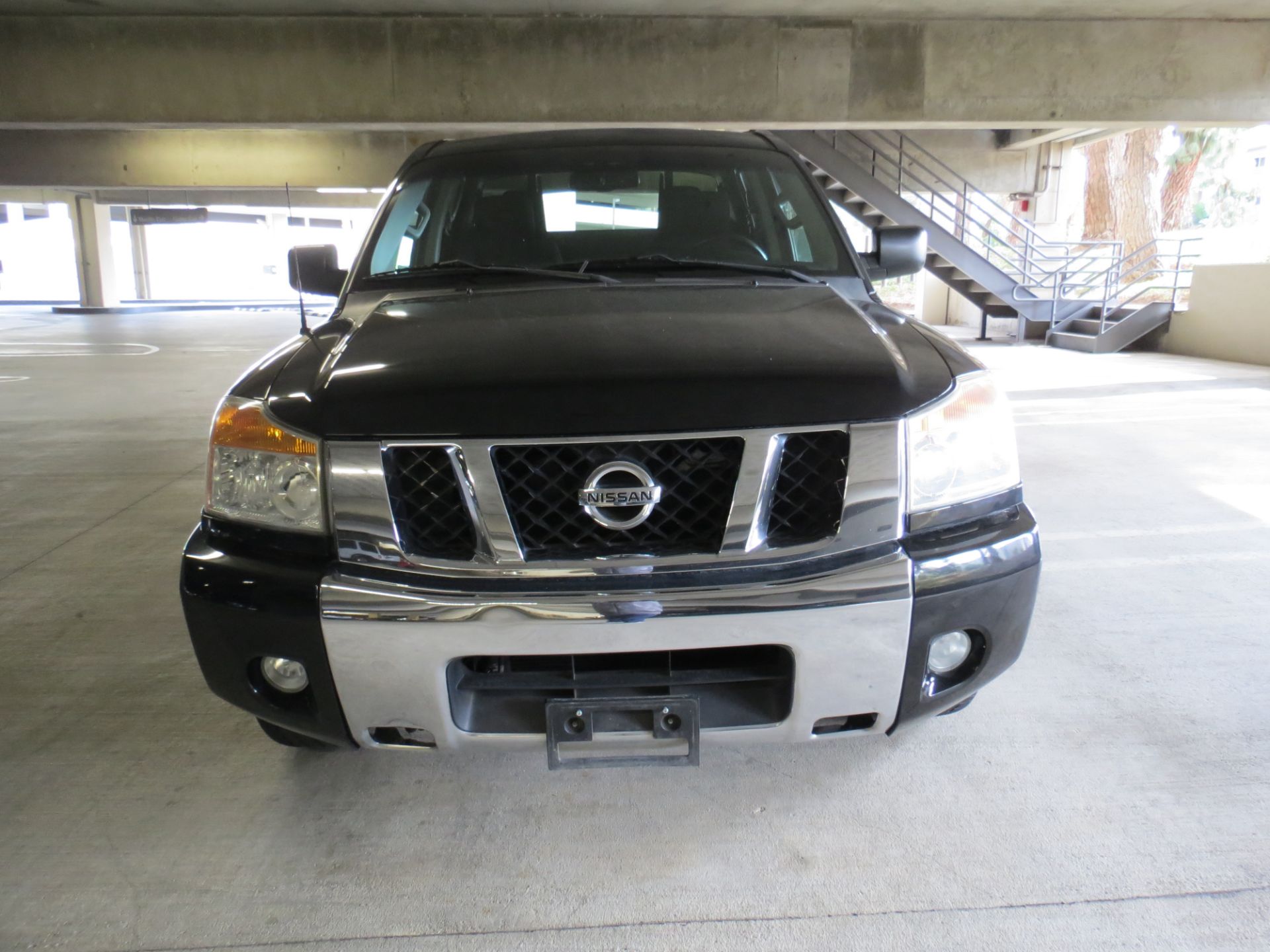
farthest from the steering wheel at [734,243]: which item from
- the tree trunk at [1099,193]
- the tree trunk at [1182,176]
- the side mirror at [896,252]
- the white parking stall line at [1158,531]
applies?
the tree trunk at [1182,176]

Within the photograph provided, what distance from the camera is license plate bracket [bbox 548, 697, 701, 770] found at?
1610 millimetres

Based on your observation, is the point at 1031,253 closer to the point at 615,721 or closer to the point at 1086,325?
the point at 1086,325

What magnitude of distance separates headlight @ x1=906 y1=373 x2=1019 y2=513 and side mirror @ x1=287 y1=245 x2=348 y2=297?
1.79 m

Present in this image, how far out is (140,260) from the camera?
37.7 m

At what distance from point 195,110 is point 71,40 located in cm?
130

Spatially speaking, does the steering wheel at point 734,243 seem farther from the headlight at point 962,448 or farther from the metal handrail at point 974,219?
the metal handrail at point 974,219

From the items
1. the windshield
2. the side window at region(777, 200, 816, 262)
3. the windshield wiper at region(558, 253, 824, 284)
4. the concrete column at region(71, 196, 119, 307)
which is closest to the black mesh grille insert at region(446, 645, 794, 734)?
the windshield wiper at region(558, 253, 824, 284)

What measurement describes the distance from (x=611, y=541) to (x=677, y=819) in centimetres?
73

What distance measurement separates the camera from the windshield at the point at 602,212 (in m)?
2.60

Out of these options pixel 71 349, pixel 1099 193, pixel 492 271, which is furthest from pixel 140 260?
pixel 492 271

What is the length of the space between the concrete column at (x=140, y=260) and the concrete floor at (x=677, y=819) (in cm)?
4005

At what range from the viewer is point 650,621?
155 cm

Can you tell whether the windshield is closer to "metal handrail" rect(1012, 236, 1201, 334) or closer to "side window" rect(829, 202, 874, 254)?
"side window" rect(829, 202, 874, 254)

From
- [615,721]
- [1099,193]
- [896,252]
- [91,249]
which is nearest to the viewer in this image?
[615,721]
